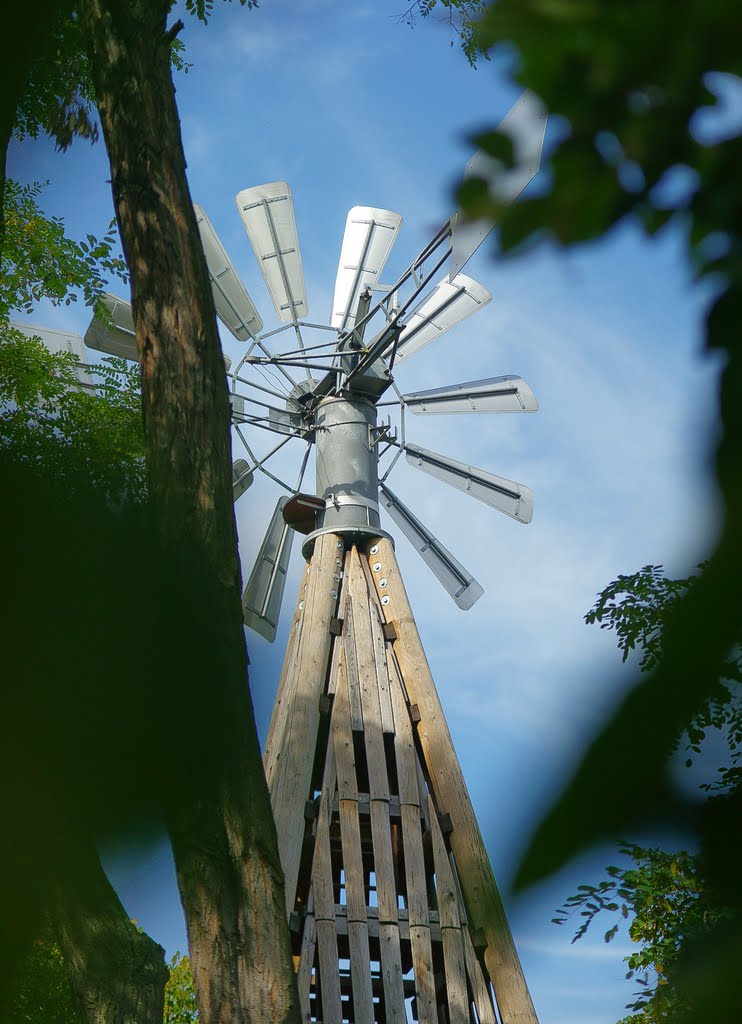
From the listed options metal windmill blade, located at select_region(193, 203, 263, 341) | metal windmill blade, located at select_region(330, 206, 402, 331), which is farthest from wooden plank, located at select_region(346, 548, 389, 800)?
metal windmill blade, located at select_region(330, 206, 402, 331)

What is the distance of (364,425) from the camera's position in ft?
24.0

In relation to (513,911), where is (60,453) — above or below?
above

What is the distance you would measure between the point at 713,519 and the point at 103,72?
2647 mm

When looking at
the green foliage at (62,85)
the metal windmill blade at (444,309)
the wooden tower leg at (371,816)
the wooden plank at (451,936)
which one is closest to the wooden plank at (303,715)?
the wooden tower leg at (371,816)

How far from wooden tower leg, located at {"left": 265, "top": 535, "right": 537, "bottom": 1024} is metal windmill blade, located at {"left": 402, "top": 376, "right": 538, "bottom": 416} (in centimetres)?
125

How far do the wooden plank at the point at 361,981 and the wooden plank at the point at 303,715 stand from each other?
38cm

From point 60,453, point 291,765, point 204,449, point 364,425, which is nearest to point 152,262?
point 204,449

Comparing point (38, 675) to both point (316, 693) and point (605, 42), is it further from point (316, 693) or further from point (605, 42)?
point (316, 693)

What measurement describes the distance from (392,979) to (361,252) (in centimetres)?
497

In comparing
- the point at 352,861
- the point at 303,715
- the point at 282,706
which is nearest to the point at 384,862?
the point at 352,861

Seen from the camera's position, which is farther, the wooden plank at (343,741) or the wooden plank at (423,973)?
the wooden plank at (343,741)

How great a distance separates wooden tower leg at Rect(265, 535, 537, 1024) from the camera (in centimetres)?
536

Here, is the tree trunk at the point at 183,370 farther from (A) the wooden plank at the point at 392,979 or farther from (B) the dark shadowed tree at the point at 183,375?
(A) the wooden plank at the point at 392,979

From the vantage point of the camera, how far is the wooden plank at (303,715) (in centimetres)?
562
